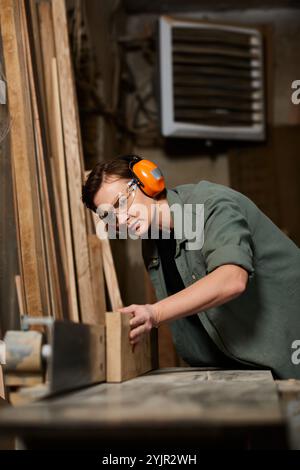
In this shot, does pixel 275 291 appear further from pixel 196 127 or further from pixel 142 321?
pixel 196 127

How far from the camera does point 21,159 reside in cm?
227

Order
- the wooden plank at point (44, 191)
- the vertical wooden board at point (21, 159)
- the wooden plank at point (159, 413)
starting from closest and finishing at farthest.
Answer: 1. the wooden plank at point (159, 413)
2. the vertical wooden board at point (21, 159)
3. the wooden plank at point (44, 191)

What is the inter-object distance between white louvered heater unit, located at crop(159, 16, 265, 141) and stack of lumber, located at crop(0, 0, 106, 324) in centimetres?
149

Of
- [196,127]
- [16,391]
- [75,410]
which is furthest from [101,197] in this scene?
[196,127]

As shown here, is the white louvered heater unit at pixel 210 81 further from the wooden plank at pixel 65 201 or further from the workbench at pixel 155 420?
the workbench at pixel 155 420

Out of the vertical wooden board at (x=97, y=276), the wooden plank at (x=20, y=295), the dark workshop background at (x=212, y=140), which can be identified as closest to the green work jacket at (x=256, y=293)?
the wooden plank at (x=20, y=295)

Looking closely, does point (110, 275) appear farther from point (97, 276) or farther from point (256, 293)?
point (256, 293)

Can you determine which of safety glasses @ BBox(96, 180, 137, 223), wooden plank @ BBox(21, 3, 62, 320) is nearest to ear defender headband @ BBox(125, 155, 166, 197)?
safety glasses @ BBox(96, 180, 137, 223)

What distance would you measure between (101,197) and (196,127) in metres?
2.38

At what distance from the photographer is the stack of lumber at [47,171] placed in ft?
7.43

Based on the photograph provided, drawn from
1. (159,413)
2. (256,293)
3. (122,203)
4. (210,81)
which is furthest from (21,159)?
(210,81)

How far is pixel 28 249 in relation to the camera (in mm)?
2254

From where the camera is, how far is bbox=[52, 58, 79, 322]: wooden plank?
2.77m

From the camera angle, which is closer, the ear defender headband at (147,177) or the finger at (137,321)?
the finger at (137,321)
